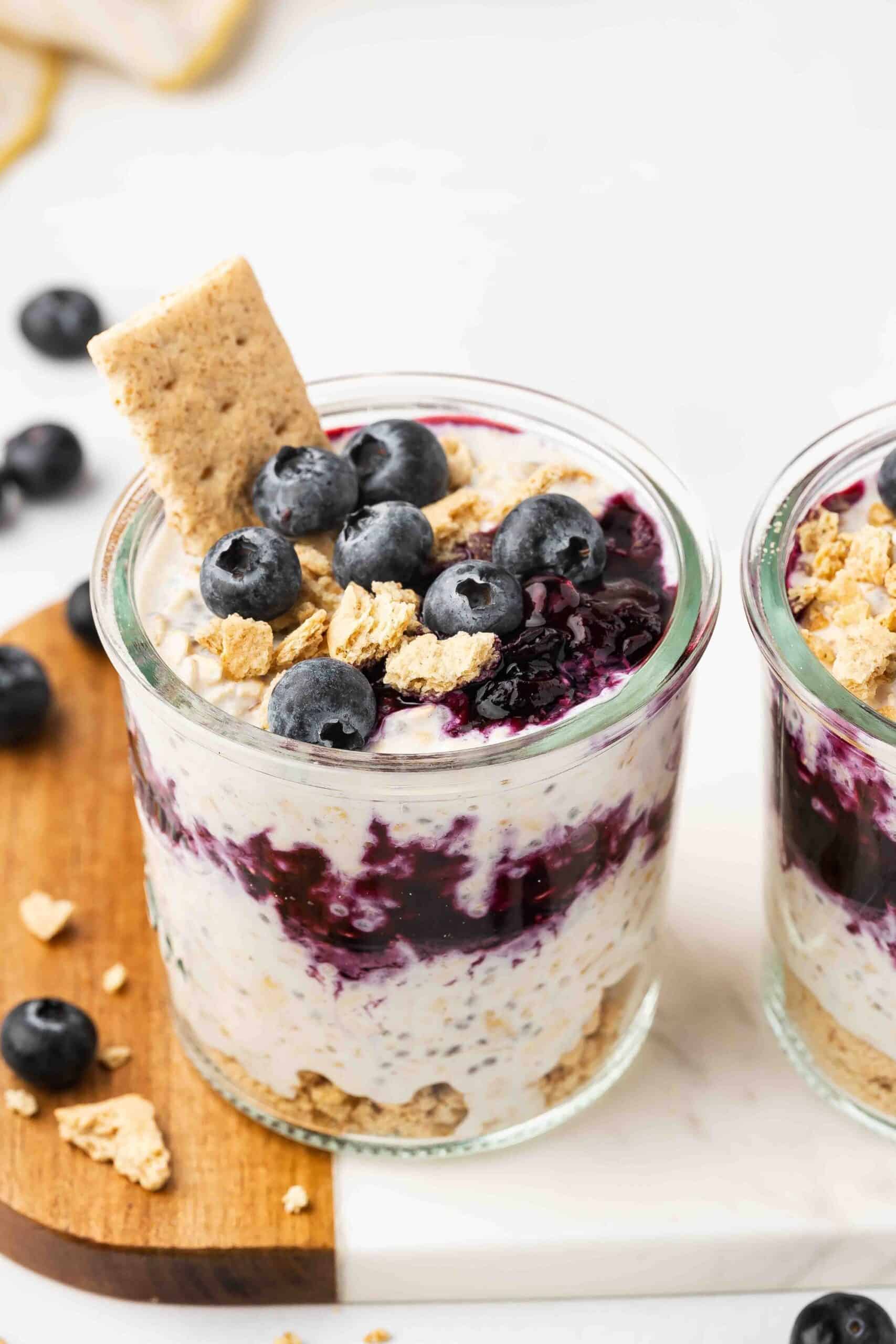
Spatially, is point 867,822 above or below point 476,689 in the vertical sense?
below

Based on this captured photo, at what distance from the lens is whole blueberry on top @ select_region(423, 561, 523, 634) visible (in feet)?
4.80

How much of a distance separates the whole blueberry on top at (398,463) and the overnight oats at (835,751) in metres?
0.30

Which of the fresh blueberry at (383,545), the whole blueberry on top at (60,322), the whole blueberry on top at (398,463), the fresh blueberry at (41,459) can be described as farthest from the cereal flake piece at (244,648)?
→ the whole blueberry on top at (60,322)

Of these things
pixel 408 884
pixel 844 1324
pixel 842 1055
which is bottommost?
pixel 844 1324

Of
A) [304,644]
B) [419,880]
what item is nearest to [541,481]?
[304,644]

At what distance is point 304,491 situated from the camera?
1572 mm

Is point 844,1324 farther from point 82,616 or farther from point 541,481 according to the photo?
point 82,616

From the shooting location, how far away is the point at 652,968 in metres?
1.79

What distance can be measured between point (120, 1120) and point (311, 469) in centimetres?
67

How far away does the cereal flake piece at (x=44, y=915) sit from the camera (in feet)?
6.26

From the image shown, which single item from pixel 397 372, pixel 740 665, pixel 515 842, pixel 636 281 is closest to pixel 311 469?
pixel 397 372

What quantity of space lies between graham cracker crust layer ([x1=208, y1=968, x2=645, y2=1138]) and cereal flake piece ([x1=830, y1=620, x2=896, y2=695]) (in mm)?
403

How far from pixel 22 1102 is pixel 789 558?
0.92 m

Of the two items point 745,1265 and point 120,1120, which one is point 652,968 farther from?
point 120,1120
